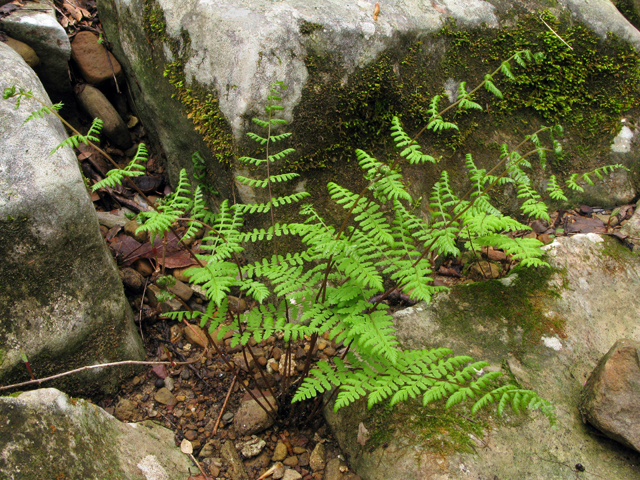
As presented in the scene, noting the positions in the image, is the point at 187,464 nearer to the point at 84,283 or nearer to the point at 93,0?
the point at 84,283

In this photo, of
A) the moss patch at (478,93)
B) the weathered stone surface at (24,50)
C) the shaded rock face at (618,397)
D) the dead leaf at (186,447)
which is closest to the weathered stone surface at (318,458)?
the dead leaf at (186,447)

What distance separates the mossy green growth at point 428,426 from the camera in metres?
2.42

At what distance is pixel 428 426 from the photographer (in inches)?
99.1

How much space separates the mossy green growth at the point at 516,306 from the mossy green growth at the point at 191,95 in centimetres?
217

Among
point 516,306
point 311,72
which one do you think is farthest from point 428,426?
point 311,72

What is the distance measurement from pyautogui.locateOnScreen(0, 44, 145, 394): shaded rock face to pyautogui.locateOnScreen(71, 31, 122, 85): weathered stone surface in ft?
5.22

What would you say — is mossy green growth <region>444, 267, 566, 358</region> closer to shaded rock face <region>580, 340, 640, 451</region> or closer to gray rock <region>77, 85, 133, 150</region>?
shaded rock face <region>580, 340, 640, 451</region>

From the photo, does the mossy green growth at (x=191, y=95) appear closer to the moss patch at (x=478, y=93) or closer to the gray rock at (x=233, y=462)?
the moss patch at (x=478, y=93)

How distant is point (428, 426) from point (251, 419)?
3.78 ft

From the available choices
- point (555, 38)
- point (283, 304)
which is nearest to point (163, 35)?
point (283, 304)

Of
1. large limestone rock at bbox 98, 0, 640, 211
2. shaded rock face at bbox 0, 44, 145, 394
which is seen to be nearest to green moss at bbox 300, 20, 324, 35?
large limestone rock at bbox 98, 0, 640, 211

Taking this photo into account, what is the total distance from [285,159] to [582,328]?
256 cm

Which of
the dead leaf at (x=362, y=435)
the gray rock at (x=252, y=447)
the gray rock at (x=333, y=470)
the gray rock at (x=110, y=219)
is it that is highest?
the dead leaf at (x=362, y=435)

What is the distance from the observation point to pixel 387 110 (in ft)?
11.9
